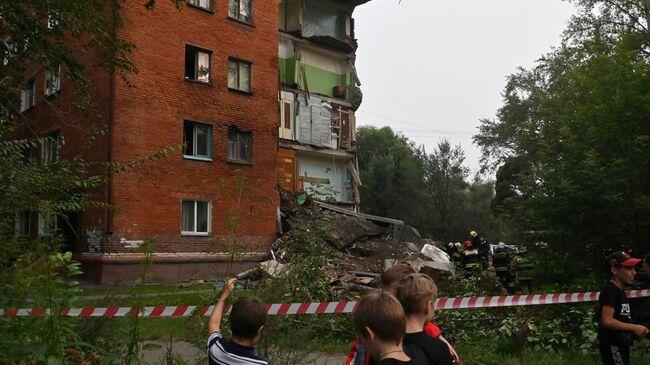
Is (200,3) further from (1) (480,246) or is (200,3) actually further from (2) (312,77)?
(1) (480,246)

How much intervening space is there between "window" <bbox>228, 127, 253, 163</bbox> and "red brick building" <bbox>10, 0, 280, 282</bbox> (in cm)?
4

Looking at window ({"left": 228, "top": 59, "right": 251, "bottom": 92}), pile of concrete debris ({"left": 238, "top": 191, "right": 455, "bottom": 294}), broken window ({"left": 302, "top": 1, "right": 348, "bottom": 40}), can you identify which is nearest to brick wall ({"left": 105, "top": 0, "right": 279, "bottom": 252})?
window ({"left": 228, "top": 59, "right": 251, "bottom": 92})

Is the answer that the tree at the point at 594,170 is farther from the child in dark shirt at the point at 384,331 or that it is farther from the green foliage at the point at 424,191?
the green foliage at the point at 424,191

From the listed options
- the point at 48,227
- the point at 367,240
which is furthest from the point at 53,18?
the point at 367,240

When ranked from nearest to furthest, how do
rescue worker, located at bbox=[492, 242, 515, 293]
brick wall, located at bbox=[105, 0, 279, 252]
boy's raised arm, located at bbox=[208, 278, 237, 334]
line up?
boy's raised arm, located at bbox=[208, 278, 237, 334], rescue worker, located at bbox=[492, 242, 515, 293], brick wall, located at bbox=[105, 0, 279, 252]

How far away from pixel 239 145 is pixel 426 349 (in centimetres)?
1979

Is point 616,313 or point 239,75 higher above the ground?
point 239,75

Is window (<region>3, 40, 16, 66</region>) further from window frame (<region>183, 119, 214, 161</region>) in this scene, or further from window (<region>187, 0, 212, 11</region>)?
window (<region>187, 0, 212, 11</region>)

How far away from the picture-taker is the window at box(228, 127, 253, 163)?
22172mm

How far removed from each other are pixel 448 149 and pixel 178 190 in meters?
40.5

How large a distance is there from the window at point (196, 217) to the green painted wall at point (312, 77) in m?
8.74

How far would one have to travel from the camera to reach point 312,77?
1126 inches

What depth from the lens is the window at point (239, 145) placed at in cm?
2217

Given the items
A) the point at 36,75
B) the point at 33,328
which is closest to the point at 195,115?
the point at 36,75
